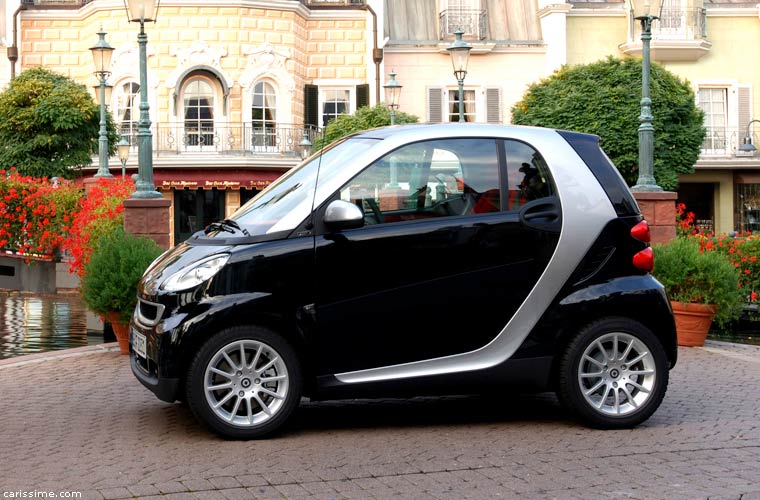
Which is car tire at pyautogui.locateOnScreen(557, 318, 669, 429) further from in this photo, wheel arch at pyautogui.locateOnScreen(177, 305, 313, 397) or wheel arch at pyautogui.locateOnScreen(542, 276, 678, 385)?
wheel arch at pyautogui.locateOnScreen(177, 305, 313, 397)

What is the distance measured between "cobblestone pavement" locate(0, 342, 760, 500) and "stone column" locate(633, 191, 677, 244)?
5399 mm

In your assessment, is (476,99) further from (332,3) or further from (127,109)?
(127,109)

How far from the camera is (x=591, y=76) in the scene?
116 ft

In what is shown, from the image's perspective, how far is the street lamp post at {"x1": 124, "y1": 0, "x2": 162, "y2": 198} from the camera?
1325cm

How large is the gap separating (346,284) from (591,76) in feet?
96.2

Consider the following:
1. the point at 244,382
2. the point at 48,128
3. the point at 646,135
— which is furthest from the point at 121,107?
the point at 244,382

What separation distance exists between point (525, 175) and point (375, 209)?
1.04 metres

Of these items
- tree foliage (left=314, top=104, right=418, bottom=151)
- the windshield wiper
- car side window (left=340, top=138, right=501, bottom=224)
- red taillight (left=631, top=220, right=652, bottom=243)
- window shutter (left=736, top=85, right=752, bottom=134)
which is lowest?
red taillight (left=631, top=220, right=652, bottom=243)

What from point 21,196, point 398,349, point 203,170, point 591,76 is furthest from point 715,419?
point 203,170

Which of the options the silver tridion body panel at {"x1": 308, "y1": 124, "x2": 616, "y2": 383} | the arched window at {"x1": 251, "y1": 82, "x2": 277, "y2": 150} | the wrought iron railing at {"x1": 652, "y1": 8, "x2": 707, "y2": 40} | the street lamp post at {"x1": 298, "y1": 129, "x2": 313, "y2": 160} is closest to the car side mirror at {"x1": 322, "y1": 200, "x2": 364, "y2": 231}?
the silver tridion body panel at {"x1": 308, "y1": 124, "x2": 616, "y2": 383}

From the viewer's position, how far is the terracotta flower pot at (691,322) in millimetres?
12484

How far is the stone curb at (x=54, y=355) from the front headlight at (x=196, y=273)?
432cm

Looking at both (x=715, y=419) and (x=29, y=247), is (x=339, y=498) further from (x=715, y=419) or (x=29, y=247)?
(x=29, y=247)

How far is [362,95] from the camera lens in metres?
39.1
